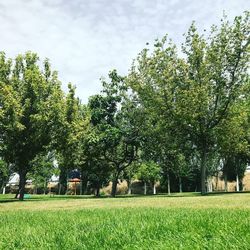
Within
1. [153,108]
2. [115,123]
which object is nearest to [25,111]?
[153,108]

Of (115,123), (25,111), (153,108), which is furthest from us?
(115,123)

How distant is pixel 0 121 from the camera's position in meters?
32.6

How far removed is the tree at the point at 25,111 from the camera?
3225 cm

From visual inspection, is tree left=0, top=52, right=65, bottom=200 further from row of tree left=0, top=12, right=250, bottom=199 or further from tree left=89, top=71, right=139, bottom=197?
tree left=89, top=71, right=139, bottom=197

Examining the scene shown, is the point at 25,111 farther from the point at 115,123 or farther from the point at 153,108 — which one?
the point at 115,123

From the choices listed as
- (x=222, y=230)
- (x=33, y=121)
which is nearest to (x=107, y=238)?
(x=222, y=230)

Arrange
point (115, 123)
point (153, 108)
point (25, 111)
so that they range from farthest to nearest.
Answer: point (115, 123), point (153, 108), point (25, 111)

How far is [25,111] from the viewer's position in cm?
3362

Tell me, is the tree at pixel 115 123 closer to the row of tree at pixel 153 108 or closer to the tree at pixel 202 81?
the row of tree at pixel 153 108

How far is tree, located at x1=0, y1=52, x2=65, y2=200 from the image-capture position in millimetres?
32250

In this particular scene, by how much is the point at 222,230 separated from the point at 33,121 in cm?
2899

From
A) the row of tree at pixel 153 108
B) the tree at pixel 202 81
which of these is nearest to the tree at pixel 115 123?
the row of tree at pixel 153 108

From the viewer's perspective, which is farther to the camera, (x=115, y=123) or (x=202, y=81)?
(x=115, y=123)

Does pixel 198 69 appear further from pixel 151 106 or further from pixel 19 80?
pixel 19 80
